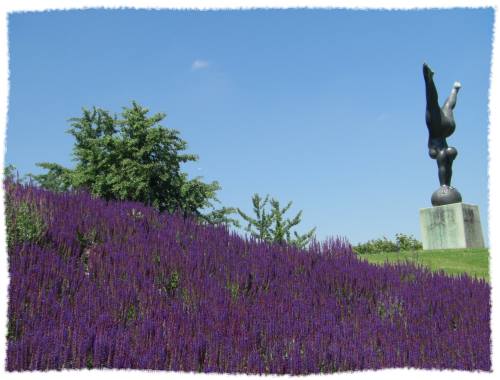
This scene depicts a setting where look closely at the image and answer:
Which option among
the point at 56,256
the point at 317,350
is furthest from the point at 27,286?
the point at 317,350

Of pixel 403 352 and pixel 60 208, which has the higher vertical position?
pixel 60 208

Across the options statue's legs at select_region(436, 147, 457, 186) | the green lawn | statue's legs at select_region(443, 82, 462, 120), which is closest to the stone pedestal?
statue's legs at select_region(436, 147, 457, 186)

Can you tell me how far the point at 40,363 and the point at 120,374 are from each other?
605 mm

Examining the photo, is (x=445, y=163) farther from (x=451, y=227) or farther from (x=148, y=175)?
(x=148, y=175)

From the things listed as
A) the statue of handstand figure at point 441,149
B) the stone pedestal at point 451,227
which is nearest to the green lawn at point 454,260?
the stone pedestal at point 451,227

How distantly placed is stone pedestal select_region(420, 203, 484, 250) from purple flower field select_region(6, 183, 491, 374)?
37.0 feet

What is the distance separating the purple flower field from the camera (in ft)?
12.2

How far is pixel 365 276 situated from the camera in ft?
21.2

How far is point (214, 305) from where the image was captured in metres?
4.68

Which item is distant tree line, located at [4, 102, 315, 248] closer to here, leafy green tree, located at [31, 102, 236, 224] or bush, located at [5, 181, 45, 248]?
leafy green tree, located at [31, 102, 236, 224]

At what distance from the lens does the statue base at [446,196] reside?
1847 centimetres

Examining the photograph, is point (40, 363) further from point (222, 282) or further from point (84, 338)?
point (222, 282)

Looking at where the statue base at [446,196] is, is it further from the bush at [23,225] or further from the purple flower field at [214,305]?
the bush at [23,225]

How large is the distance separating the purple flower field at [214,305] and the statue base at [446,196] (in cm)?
1196
